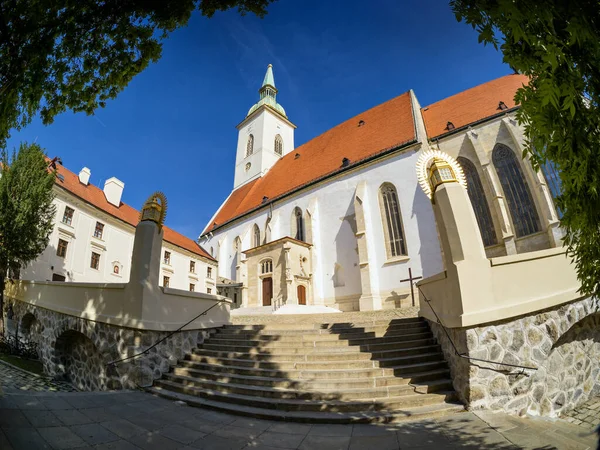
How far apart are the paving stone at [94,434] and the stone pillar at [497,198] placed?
60.4 feet

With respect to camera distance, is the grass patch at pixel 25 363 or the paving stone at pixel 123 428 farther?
the grass patch at pixel 25 363

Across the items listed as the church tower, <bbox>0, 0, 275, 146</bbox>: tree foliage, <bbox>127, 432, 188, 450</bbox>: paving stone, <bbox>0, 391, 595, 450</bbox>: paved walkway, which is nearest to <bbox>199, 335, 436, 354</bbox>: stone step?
<bbox>0, 391, 595, 450</bbox>: paved walkway

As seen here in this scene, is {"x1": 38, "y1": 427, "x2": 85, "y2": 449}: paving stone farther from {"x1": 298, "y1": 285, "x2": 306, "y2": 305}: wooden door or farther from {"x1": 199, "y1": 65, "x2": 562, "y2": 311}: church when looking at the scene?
{"x1": 298, "y1": 285, "x2": 306, "y2": 305}: wooden door

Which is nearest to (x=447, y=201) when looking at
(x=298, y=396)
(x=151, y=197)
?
(x=298, y=396)

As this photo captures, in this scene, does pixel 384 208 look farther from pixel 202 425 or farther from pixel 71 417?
pixel 71 417

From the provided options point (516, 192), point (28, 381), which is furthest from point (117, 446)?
point (516, 192)

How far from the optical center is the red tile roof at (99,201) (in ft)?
62.9

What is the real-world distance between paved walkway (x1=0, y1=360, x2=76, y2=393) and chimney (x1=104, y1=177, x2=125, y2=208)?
17.1 m

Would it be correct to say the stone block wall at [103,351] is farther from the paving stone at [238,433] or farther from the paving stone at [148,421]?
the paving stone at [238,433]

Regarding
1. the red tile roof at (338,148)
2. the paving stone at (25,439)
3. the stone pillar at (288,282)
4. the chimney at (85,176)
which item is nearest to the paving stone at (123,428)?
the paving stone at (25,439)

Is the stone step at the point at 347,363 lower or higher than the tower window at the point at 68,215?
lower

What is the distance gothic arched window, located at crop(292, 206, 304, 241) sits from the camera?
73.4ft

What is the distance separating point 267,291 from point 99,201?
14250 millimetres

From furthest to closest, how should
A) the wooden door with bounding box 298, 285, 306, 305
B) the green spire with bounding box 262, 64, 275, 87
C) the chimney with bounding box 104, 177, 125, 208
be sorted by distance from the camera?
the green spire with bounding box 262, 64, 275, 87 < the chimney with bounding box 104, 177, 125, 208 < the wooden door with bounding box 298, 285, 306, 305
